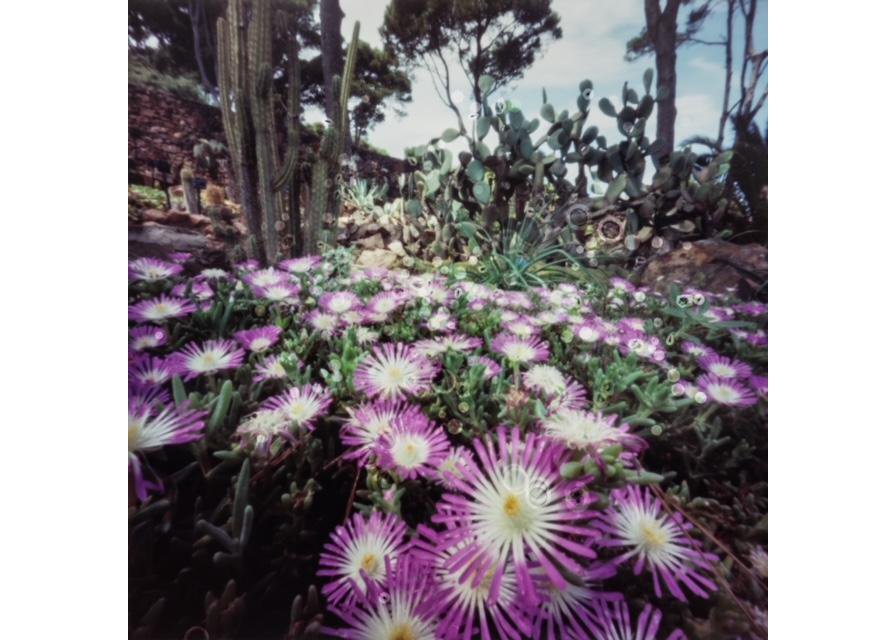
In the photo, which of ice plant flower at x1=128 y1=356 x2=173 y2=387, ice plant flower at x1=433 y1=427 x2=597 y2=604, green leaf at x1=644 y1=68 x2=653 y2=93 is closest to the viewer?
ice plant flower at x1=433 y1=427 x2=597 y2=604

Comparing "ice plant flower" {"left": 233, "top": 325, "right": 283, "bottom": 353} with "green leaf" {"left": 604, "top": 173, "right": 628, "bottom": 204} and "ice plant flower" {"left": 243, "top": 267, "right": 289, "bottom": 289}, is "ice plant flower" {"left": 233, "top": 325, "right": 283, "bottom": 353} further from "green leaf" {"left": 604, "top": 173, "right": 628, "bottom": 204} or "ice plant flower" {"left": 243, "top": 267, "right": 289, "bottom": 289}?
"green leaf" {"left": 604, "top": 173, "right": 628, "bottom": 204}

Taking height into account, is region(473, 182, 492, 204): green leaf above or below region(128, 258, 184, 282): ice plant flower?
above

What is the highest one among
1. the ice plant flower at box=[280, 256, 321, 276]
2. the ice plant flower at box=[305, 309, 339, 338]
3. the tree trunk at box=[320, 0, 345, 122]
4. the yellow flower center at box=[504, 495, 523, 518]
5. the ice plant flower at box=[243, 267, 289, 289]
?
the tree trunk at box=[320, 0, 345, 122]

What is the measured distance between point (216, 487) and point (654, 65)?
2.02ft

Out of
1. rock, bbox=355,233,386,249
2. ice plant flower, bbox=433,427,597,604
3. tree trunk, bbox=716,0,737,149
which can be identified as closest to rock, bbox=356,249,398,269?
rock, bbox=355,233,386,249

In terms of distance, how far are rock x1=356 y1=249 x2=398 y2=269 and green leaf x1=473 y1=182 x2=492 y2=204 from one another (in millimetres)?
138

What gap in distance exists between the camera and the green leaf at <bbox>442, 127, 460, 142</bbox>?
→ 1.75 feet

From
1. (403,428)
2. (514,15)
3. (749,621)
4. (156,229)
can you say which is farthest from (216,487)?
(514,15)

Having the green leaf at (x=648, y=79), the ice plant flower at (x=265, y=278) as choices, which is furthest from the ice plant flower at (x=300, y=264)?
the green leaf at (x=648, y=79)

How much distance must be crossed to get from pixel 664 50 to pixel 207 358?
A: 1.95 feet

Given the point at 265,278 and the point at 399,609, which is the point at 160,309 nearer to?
the point at 265,278

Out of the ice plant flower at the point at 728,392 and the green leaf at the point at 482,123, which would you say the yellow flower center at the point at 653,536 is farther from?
the green leaf at the point at 482,123

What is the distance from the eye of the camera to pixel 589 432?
36 cm

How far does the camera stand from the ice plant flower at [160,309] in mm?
448
